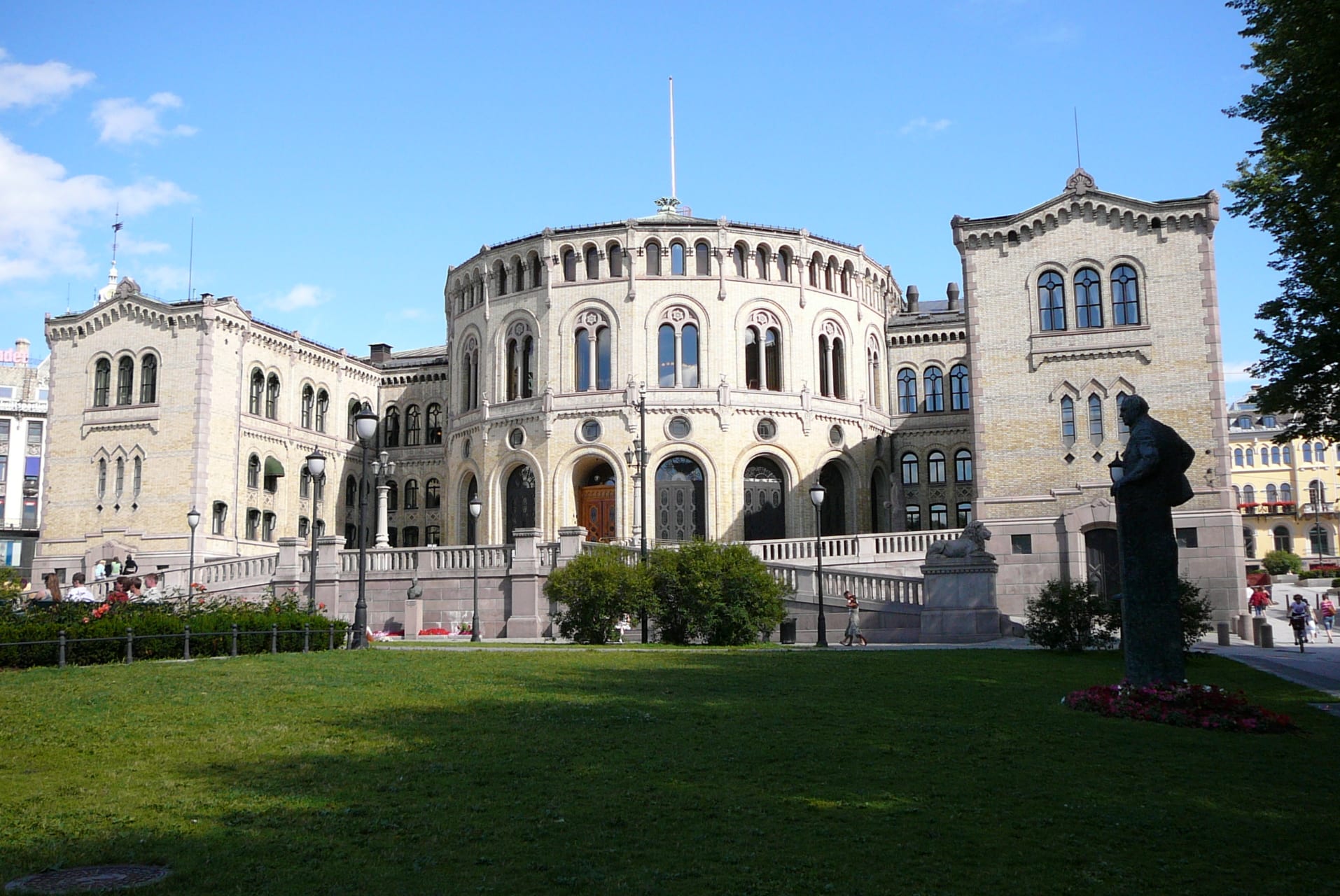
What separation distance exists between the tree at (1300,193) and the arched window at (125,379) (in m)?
48.0

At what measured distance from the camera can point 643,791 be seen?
880 cm

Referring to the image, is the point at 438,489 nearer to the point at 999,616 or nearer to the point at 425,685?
the point at 999,616

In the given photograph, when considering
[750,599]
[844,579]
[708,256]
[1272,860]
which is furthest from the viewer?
[708,256]

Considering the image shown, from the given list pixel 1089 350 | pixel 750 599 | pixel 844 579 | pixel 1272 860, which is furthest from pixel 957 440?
pixel 1272 860

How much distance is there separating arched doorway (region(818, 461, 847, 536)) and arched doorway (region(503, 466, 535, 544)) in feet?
44.7

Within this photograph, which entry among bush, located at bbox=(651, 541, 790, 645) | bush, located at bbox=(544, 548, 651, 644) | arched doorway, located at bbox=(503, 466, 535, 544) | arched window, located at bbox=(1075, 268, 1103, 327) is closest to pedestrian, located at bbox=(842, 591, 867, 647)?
bush, located at bbox=(651, 541, 790, 645)

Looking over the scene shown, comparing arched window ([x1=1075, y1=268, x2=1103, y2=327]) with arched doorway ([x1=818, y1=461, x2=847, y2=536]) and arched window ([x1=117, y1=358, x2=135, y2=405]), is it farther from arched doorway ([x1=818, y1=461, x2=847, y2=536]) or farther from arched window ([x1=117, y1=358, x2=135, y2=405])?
arched window ([x1=117, y1=358, x2=135, y2=405])

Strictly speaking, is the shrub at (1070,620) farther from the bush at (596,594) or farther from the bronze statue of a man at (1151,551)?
the bronze statue of a man at (1151,551)

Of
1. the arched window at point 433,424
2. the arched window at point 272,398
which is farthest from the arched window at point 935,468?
the arched window at point 272,398

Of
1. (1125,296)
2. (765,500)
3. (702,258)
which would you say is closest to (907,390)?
(765,500)

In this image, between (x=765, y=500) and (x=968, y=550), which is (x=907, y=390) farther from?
(x=968, y=550)

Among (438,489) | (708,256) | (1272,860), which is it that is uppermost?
(708,256)

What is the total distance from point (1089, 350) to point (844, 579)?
16.0 meters

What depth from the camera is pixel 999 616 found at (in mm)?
30859
